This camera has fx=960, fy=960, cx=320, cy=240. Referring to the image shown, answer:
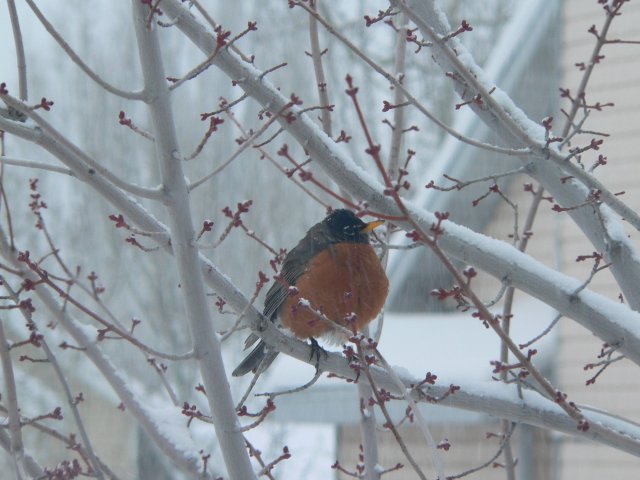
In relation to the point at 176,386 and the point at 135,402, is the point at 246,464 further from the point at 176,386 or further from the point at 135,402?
the point at 176,386

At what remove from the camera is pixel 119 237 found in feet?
52.6

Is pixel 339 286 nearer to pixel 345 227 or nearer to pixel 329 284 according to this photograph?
pixel 329 284

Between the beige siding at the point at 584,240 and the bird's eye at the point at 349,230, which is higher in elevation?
the beige siding at the point at 584,240

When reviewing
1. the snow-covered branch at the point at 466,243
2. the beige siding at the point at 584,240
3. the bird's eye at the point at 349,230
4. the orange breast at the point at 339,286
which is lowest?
the snow-covered branch at the point at 466,243

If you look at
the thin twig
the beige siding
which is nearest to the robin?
the thin twig

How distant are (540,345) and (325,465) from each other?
964cm

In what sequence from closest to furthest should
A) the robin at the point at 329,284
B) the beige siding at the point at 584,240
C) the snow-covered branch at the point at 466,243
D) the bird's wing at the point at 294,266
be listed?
the snow-covered branch at the point at 466,243 → the robin at the point at 329,284 → the bird's wing at the point at 294,266 → the beige siding at the point at 584,240

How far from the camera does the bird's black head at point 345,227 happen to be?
4082 millimetres

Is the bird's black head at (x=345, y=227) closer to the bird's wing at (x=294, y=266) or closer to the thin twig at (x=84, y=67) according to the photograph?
the bird's wing at (x=294, y=266)

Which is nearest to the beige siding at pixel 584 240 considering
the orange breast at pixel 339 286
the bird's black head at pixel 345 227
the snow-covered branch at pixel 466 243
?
the bird's black head at pixel 345 227

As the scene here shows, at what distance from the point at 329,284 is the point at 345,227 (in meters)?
0.47

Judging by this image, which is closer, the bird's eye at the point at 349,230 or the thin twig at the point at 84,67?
the thin twig at the point at 84,67

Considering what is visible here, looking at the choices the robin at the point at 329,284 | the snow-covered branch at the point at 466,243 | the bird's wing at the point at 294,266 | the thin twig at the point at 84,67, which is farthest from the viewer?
the bird's wing at the point at 294,266

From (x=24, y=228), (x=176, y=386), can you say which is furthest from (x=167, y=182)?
(x=24, y=228)
